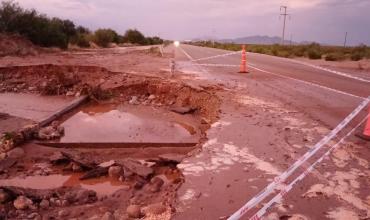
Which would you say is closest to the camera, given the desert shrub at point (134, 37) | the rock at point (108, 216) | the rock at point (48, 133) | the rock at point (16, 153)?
the rock at point (108, 216)

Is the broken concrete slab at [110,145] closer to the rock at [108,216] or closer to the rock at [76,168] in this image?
the rock at [76,168]

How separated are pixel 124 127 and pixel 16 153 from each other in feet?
9.57

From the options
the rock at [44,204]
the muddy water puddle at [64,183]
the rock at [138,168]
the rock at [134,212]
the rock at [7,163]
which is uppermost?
the rock at [134,212]

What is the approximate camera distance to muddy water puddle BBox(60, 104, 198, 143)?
26.3 feet

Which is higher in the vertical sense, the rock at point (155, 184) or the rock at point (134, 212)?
the rock at point (134, 212)

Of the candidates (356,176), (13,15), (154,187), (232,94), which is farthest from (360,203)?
(13,15)

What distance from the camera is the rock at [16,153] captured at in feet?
21.6

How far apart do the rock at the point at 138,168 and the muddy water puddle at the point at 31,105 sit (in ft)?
13.4

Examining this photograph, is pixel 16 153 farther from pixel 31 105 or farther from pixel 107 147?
pixel 31 105

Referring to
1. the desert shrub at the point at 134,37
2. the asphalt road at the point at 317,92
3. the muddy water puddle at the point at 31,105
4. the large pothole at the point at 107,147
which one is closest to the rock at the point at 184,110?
the large pothole at the point at 107,147

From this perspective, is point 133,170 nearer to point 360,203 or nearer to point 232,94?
point 360,203

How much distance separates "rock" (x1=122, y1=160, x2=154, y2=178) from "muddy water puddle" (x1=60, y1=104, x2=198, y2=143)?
6.08ft

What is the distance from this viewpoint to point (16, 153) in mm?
6688

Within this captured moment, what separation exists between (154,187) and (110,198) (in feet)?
2.05
